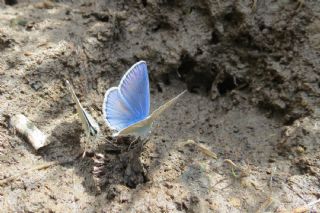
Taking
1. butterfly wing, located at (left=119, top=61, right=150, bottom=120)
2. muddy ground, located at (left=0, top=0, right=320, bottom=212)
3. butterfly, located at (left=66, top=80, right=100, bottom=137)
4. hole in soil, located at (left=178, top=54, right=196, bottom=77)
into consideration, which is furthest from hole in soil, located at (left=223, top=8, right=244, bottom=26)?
butterfly, located at (left=66, top=80, right=100, bottom=137)

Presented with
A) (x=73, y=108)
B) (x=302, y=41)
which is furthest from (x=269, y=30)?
(x=73, y=108)

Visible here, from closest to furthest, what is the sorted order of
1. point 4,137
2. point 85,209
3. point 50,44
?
point 85,209 < point 4,137 < point 50,44

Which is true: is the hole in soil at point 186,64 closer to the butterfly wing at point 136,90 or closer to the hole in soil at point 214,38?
the hole in soil at point 214,38

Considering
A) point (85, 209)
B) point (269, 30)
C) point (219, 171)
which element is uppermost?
point (269, 30)

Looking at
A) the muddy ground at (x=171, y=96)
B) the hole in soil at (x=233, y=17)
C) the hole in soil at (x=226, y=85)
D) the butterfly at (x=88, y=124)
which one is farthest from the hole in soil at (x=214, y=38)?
the butterfly at (x=88, y=124)

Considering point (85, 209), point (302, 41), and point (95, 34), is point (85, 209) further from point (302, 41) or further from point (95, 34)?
point (302, 41)

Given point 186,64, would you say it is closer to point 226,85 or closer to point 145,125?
point 226,85
